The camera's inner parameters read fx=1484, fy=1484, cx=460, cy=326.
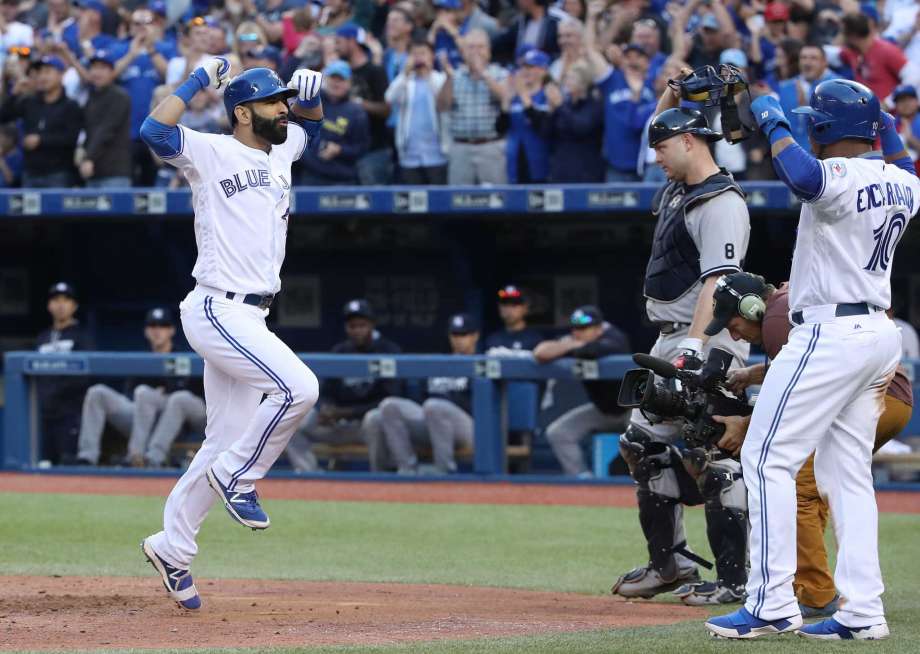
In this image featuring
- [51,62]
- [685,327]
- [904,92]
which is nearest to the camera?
[685,327]

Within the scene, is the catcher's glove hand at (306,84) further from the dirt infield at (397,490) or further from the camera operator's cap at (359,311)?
Answer: the camera operator's cap at (359,311)

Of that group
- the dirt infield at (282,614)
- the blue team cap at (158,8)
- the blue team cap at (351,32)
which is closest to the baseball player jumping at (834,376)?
the dirt infield at (282,614)

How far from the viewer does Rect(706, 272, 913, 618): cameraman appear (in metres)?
4.89

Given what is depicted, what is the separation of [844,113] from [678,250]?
3.88 ft

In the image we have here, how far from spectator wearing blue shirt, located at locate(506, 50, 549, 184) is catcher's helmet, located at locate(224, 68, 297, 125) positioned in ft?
18.1

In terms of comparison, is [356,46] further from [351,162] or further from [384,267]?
[384,267]

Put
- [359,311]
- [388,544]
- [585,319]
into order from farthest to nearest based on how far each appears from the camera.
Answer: [359,311] < [585,319] < [388,544]

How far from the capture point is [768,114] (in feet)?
14.7

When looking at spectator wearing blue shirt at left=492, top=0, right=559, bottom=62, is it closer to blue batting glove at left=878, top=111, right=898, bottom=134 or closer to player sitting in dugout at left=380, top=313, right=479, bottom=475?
player sitting in dugout at left=380, top=313, right=479, bottom=475

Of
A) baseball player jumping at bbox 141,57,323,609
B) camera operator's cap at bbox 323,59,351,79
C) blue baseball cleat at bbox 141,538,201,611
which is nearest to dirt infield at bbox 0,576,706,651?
blue baseball cleat at bbox 141,538,201,611

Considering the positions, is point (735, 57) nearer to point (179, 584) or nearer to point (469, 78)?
point (469, 78)

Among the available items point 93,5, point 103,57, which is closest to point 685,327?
point 103,57

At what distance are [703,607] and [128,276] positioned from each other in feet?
28.4

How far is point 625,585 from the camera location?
5922 mm
